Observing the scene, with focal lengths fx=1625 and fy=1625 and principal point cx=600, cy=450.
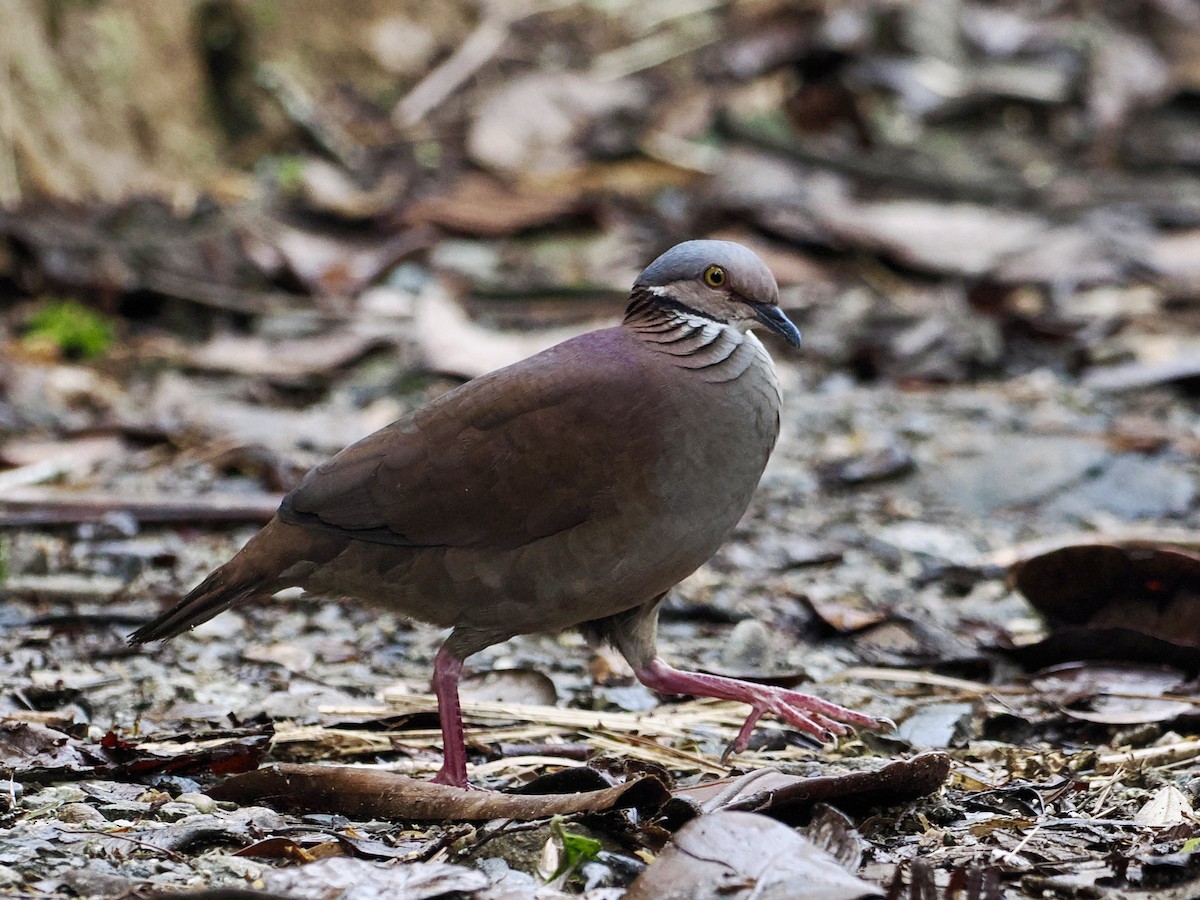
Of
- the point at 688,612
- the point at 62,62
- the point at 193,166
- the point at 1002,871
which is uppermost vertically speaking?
the point at 62,62

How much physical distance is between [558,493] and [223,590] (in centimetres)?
78

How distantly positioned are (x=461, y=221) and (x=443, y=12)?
2.37m

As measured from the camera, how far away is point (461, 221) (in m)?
8.22

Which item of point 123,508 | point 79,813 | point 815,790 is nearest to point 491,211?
point 123,508

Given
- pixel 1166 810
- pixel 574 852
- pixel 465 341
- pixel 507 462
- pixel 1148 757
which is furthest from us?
pixel 465 341

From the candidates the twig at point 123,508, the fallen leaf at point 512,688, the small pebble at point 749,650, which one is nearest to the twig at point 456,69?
the twig at point 123,508

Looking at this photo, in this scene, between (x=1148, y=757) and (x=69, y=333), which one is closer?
(x=1148, y=757)

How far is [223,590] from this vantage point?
3578mm

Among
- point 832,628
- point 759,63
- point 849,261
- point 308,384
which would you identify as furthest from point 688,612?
point 759,63

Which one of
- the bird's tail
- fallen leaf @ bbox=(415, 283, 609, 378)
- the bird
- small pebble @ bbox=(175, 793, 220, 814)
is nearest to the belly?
the bird

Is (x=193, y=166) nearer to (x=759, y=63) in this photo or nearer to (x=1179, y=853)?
(x=759, y=63)

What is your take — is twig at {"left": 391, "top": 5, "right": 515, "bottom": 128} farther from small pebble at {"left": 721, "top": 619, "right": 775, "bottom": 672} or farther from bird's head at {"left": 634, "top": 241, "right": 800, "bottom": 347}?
bird's head at {"left": 634, "top": 241, "right": 800, "bottom": 347}

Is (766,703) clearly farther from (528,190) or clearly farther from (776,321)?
(528,190)

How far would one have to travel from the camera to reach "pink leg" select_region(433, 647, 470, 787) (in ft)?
11.0
